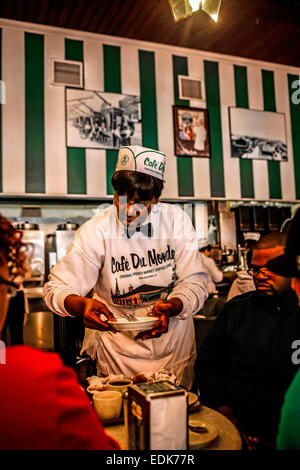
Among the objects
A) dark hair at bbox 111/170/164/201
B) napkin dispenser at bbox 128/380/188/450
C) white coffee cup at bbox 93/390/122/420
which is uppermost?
dark hair at bbox 111/170/164/201

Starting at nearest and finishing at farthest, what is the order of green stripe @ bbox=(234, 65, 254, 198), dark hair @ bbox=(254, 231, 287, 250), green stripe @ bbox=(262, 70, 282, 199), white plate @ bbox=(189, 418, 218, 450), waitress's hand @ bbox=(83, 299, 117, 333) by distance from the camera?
white plate @ bbox=(189, 418, 218, 450), waitress's hand @ bbox=(83, 299, 117, 333), dark hair @ bbox=(254, 231, 287, 250), green stripe @ bbox=(234, 65, 254, 198), green stripe @ bbox=(262, 70, 282, 199)

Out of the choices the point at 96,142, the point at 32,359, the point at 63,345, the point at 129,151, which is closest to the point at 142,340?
the point at 129,151

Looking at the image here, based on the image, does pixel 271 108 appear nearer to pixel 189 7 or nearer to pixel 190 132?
pixel 190 132

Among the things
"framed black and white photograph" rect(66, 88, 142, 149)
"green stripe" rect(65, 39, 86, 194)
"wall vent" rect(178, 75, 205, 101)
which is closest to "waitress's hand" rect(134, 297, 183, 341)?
"green stripe" rect(65, 39, 86, 194)

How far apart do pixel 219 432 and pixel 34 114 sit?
11.9 ft

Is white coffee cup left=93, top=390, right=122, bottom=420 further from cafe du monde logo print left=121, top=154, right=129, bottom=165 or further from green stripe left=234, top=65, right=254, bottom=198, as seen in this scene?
green stripe left=234, top=65, right=254, bottom=198

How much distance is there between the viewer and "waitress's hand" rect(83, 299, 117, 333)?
1703 mm

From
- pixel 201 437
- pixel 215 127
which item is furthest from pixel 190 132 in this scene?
pixel 201 437

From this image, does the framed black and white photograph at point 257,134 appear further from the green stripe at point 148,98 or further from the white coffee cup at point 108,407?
the white coffee cup at point 108,407

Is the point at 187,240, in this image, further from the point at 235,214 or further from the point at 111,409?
the point at 235,214

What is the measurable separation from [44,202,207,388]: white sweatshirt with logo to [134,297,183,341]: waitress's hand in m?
0.05

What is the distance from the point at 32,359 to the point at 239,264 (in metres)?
4.19

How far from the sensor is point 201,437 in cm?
112

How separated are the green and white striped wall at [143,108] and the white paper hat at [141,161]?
215cm
